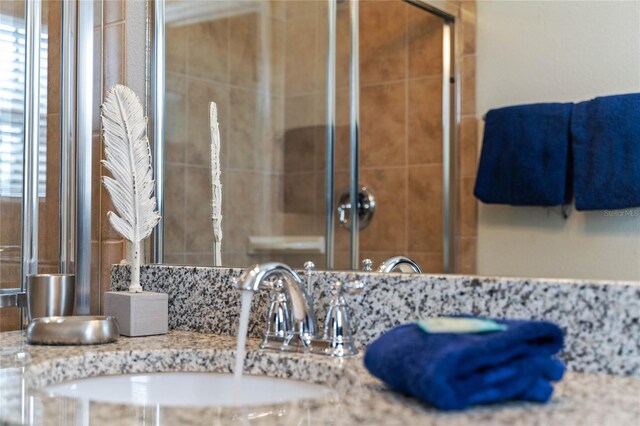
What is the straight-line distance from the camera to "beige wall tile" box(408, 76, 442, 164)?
54.9 inches

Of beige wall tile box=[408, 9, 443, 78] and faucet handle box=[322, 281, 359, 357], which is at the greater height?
beige wall tile box=[408, 9, 443, 78]

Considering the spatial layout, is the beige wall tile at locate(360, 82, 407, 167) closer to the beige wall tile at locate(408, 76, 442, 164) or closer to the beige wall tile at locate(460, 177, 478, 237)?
the beige wall tile at locate(408, 76, 442, 164)

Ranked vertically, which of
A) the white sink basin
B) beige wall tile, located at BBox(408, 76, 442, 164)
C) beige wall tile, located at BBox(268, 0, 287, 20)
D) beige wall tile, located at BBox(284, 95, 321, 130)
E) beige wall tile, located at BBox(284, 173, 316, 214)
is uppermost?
beige wall tile, located at BBox(268, 0, 287, 20)

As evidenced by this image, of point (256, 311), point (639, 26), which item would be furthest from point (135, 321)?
point (639, 26)

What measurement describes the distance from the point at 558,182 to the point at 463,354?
0.40 m

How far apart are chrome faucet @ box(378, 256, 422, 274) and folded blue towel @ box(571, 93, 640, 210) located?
0.30m

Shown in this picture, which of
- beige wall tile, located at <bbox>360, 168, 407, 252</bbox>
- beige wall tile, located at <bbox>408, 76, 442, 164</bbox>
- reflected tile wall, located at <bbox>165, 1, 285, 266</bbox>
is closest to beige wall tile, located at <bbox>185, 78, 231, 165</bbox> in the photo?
reflected tile wall, located at <bbox>165, 1, 285, 266</bbox>

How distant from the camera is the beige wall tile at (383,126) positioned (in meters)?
1.45

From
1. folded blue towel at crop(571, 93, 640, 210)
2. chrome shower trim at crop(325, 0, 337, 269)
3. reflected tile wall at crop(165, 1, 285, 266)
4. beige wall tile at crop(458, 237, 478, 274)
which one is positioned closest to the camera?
folded blue towel at crop(571, 93, 640, 210)

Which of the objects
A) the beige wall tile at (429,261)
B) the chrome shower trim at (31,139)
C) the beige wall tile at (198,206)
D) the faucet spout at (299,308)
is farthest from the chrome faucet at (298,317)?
the chrome shower trim at (31,139)

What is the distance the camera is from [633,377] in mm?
1175

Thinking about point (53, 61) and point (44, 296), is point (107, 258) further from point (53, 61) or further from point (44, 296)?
point (53, 61)

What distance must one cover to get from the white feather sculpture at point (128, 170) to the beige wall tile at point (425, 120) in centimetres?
63

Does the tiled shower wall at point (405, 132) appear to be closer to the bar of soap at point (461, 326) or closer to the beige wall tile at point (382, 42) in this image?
the beige wall tile at point (382, 42)
